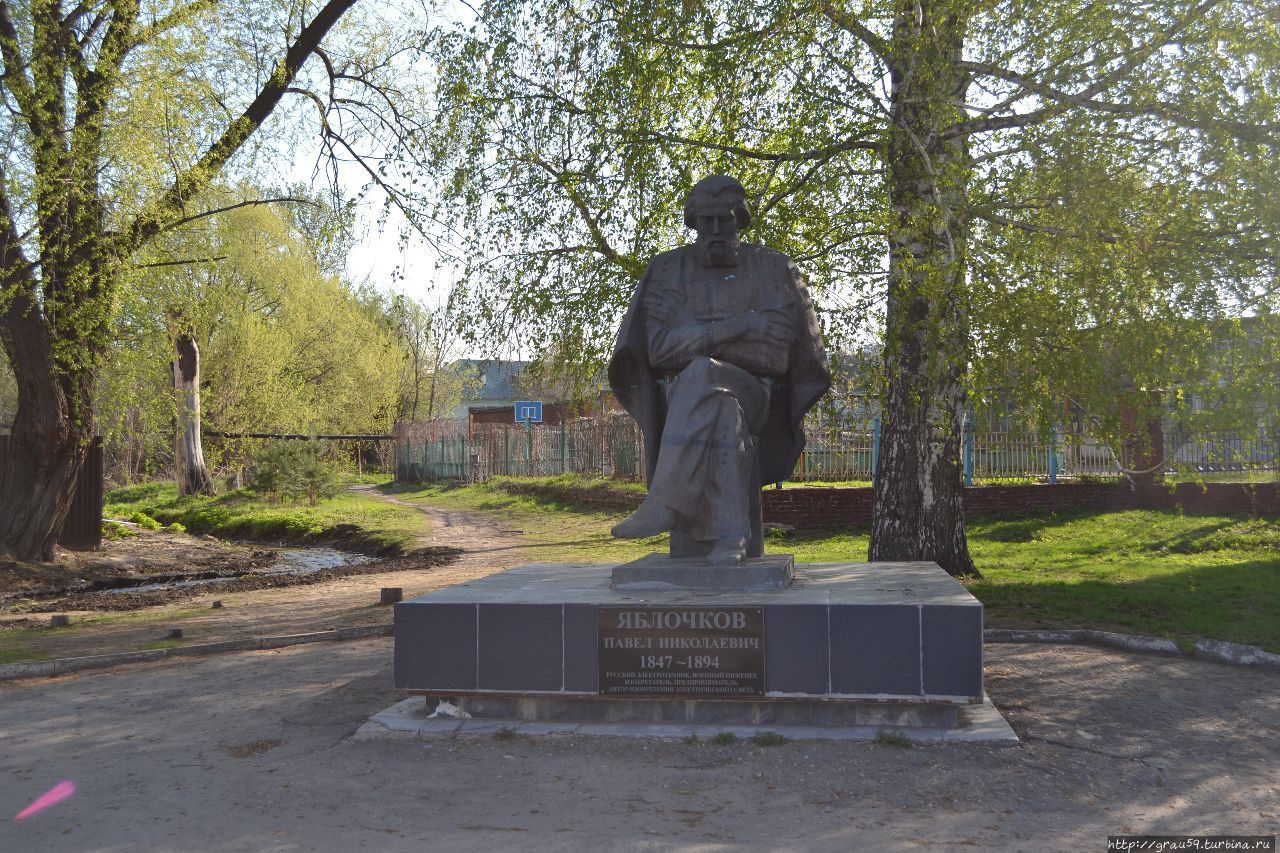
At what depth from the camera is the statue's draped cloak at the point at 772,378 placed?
596cm

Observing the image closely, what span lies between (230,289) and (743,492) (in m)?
23.3

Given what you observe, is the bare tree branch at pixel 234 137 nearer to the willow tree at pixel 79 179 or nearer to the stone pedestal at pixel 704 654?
the willow tree at pixel 79 179

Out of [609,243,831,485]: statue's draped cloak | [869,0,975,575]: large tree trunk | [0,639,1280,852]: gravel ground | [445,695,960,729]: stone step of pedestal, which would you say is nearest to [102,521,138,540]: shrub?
[0,639,1280,852]: gravel ground

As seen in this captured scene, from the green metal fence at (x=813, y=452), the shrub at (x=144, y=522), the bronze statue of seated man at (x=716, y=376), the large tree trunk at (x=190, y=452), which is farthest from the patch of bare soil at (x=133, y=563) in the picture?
the bronze statue of seated man at (x=716, y=376)

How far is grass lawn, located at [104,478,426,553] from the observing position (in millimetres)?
18344

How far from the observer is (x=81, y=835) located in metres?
3.79

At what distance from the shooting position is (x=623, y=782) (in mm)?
4297

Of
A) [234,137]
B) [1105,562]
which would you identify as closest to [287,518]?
[234,137]

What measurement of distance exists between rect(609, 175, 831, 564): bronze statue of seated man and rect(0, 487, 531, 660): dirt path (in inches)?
151

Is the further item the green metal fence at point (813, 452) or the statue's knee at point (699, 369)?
the green metal fence at point (813, 452)

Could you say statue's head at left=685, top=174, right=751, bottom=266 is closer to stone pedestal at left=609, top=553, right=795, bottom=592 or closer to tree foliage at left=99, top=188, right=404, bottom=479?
stone pedestal at left=609, top=553, right=795, bottom=592

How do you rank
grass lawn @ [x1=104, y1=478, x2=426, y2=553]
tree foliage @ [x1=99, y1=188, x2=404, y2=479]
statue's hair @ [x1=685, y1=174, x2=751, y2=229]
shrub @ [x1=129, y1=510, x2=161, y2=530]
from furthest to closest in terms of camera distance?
tree foliage @ [x1=99, y1=188, x2=404, y2=479] < shrub @ [x1=129, y1=510, x2=161, y2=530] < grass lawn @ [x1=104, y1=478, x2=426, y2=553] < statue's hair @ [x1=685, y1=174, x2=751, y2=229]

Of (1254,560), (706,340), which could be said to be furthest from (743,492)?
(1254,560)

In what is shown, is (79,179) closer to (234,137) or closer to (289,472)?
(234,137)
